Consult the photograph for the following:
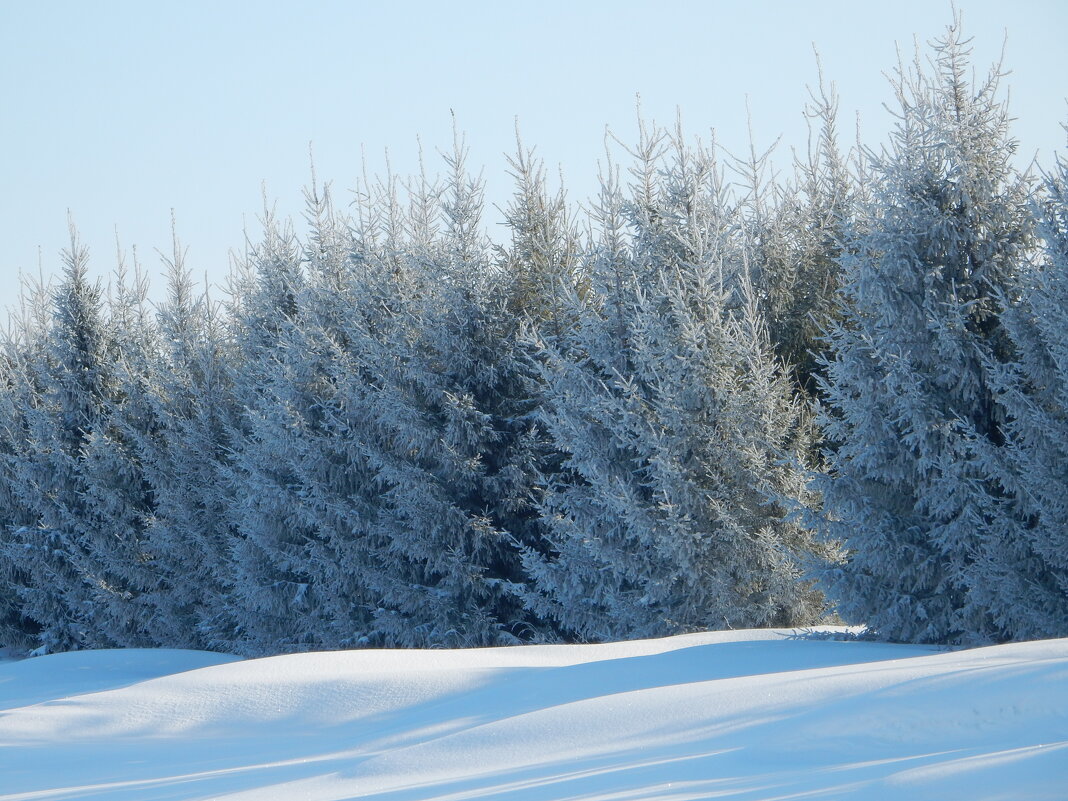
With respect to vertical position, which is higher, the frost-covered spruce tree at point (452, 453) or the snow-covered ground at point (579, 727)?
the frost-covered spruce tree at point (452, 453)

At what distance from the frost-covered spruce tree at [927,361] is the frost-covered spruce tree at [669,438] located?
887 mm

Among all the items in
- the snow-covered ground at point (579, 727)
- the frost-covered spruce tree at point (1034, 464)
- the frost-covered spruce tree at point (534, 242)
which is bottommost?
the snow-covered ground at point (579, 727)

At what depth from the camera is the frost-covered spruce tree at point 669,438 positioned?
962 centimetres

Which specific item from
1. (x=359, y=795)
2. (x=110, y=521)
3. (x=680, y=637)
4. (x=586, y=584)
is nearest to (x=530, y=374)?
(x=586, y=584)

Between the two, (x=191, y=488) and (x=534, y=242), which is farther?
(x=191, y=488)

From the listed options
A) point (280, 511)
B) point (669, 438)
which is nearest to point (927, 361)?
point (669, 438)

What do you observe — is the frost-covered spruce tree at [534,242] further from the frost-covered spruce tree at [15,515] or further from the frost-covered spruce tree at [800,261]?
the frost-covered spruce tree at [15,515]

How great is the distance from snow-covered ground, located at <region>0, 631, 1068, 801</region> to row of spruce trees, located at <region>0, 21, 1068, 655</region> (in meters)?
1.20

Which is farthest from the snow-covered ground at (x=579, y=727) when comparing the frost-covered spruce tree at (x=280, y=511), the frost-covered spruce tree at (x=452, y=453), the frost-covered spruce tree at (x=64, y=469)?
the frost-covered spruce tree at (x=64, y=469)

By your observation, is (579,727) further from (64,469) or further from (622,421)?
(64,469)

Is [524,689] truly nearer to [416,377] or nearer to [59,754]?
[59,754]

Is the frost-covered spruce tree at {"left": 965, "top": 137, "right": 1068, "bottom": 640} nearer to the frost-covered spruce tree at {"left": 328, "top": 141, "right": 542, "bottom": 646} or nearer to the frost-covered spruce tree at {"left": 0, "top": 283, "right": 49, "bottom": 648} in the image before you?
the frost-covered spruce tree at {"left": 328, "top": 141, "right": 542, "bottom": 646}

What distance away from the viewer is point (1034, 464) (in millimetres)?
7500

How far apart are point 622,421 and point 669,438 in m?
0.54
